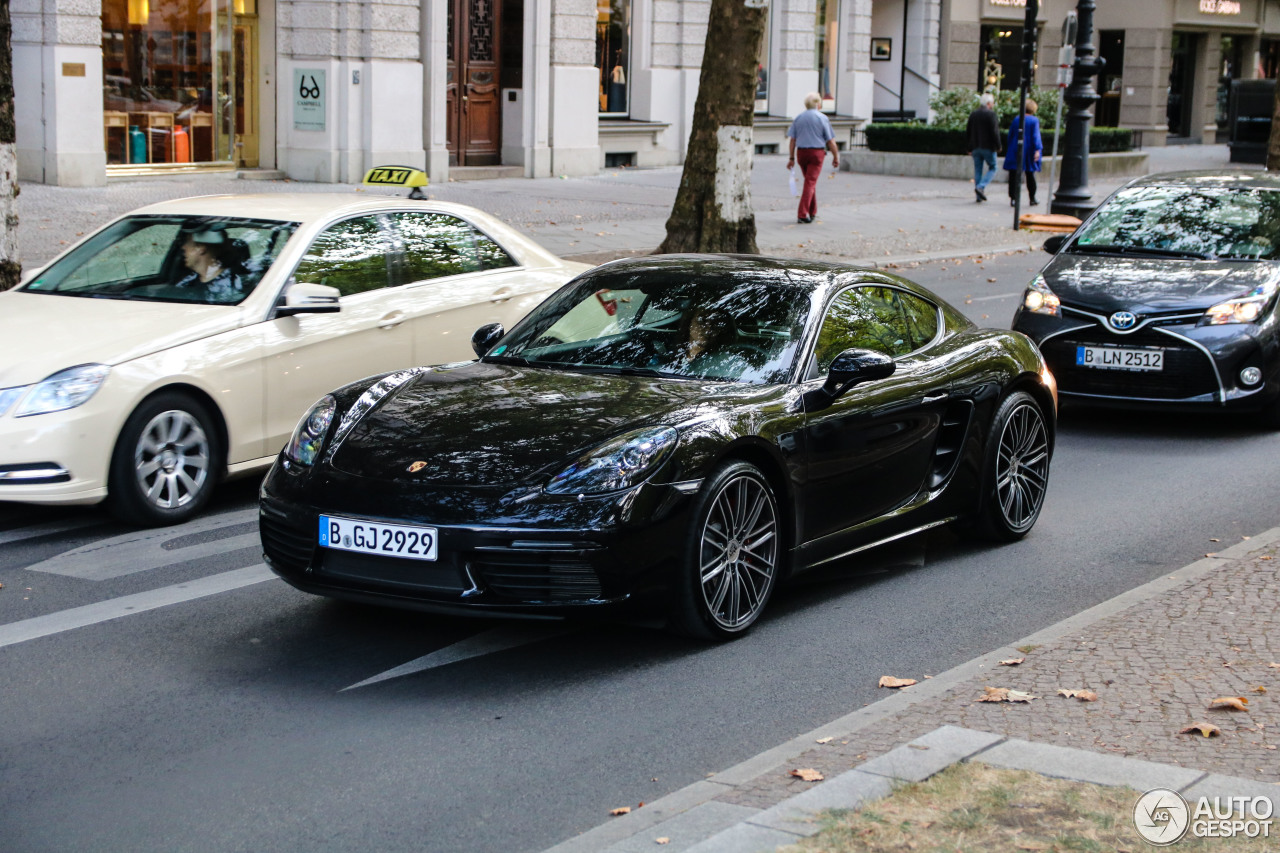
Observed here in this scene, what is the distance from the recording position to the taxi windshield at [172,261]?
818 cm

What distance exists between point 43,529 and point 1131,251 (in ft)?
24.4

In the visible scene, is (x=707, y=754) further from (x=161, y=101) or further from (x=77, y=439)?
(x=161, y=101)

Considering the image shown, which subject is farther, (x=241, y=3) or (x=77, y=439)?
(x=241, y=3)

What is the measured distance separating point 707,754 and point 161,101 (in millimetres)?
22359

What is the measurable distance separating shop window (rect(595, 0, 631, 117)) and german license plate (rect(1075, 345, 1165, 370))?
22711mm

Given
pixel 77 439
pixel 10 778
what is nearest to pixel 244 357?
pixel 77 439

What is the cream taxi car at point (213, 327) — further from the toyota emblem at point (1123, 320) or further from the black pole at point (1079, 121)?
the black pole at point (1079, 121)

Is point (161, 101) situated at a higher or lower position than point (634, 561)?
higher

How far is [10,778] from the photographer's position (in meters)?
4.62

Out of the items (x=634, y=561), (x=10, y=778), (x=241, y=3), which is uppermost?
(x=241, y=3)

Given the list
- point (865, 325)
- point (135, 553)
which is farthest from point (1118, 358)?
point (135, 553)

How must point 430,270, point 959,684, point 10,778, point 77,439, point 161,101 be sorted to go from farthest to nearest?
point 161,101 < point 430,270 < point 77,439 < point 959,684 < point 10,778

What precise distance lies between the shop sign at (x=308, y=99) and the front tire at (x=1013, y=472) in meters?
19.6

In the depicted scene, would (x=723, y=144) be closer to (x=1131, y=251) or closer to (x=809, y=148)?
(x=809, y=148)
